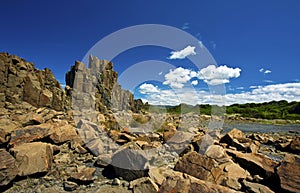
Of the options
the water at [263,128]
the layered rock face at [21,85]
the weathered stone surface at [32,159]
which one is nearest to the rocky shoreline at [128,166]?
the weathered stone surface at [32,159]

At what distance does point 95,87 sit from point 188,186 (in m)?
51.5

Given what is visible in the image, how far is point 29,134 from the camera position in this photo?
8.73 metres

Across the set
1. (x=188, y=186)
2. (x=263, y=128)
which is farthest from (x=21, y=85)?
(x=263, y=128)

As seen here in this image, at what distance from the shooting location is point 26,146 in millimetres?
7137

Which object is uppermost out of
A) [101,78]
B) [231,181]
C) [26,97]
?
[101,78]

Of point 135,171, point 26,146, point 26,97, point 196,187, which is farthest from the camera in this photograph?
point 26,97

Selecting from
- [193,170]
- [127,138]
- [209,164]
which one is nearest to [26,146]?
[127,138]

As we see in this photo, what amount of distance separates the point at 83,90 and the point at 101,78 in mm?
11901

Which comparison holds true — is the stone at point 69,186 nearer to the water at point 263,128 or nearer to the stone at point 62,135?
the stone at point 62,135

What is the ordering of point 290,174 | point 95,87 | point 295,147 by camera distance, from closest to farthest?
point 290,174 → point 295,147 → point 95,87

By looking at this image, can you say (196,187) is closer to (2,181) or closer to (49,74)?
(2,181)

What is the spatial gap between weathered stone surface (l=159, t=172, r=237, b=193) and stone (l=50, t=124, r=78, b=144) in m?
6.39

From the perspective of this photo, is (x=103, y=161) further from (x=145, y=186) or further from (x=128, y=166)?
(x=145, y=186)

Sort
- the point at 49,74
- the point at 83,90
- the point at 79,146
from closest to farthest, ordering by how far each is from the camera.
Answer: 1. the point at 79,146
2. the point at 49,74
3. the point at 83,90
